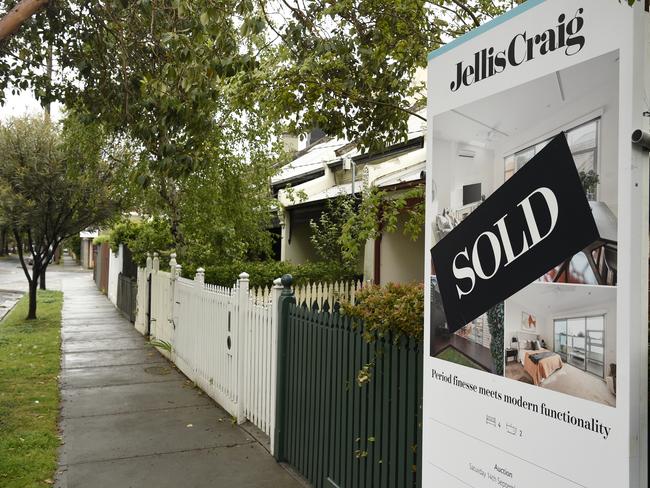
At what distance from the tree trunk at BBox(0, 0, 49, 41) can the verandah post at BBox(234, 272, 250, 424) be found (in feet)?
11.1

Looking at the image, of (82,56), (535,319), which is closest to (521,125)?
(535,319)

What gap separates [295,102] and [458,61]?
3.69m

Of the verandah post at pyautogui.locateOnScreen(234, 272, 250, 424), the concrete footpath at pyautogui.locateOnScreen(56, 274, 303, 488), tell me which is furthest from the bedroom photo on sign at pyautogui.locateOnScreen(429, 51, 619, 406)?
the verandah post at pyautogui.locateOnScreen(234, 272, 250, 424)

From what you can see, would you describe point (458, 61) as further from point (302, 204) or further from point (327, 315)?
point (302, 204)

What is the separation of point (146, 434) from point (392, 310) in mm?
4128

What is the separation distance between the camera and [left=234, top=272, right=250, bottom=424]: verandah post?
22.1ft

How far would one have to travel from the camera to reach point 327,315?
188 inches

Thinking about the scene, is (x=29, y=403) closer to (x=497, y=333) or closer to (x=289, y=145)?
(x=497, y=333)

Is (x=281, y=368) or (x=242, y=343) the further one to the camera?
(x=242, y=343)

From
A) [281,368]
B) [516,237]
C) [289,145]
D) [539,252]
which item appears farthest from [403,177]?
[289,145]

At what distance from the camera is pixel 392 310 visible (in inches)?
143

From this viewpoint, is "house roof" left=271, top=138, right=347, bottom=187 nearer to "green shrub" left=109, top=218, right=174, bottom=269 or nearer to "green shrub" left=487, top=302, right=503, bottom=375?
"green shrub" left=109, top=218, right=174, bottom=269

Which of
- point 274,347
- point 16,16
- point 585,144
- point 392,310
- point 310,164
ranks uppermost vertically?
point 310,164

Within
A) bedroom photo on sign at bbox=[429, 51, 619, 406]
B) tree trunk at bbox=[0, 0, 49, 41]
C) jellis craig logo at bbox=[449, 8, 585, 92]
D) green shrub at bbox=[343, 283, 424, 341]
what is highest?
tree trunk at bbox=[0, 0, 49, 41]
